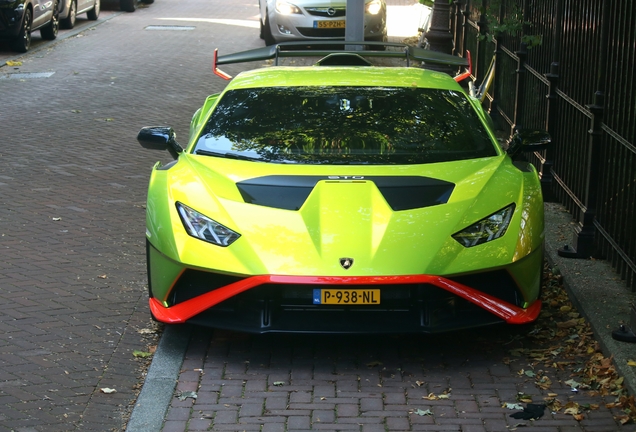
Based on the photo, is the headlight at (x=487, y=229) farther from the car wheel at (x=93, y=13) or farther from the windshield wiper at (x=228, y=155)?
the car wheel at (x=93, y=13)

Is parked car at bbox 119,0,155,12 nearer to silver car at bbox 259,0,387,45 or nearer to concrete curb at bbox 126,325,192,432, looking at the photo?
silver car at bbox 259,0,387,45

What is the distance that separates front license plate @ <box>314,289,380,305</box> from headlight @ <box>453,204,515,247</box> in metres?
0.54

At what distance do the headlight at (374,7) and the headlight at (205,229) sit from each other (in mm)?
13411

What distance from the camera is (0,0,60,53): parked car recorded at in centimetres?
1766

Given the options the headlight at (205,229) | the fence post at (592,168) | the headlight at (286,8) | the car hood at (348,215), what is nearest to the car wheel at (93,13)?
the headlight at (286,8)

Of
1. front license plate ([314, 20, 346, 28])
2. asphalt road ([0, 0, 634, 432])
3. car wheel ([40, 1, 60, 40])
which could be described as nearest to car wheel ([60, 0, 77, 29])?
car wheel ([40, 1, 60, 40])

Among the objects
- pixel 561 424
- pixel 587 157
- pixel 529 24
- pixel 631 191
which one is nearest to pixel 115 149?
pixel 529 24

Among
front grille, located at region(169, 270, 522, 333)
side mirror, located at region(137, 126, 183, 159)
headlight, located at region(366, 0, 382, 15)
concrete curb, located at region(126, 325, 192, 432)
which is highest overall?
headlight, located at region(366, 0, 382, 15)

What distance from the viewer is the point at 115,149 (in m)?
10.9

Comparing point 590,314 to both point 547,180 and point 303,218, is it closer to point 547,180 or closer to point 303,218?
point 303,218

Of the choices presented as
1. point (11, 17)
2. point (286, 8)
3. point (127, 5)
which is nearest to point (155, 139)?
point (11, 17)

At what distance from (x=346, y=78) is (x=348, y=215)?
163 cm

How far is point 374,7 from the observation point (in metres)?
18.3

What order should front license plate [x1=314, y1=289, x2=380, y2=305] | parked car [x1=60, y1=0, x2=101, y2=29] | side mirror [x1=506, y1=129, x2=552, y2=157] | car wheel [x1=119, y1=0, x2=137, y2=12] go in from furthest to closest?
car wheel [x1=119, y1=0, x2=137, y2=12] → parked car [x1=60, y1=0, x2=101, y2=29] → side mirror [x1=506, y1=129, x2=552, y2=157] → front license plate [x1=314, y1=289, x2=380, y2=305]
